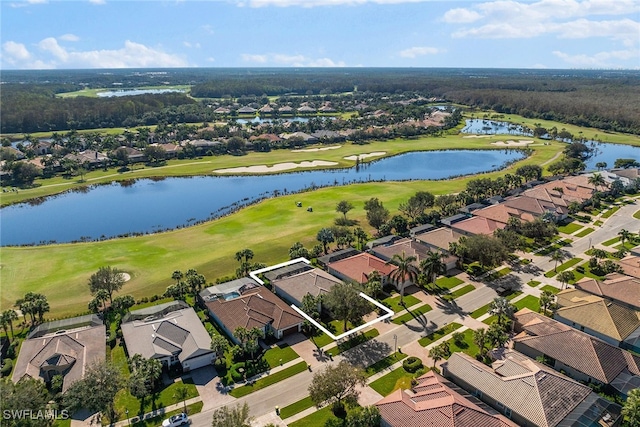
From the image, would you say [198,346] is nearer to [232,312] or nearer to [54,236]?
[232,312]

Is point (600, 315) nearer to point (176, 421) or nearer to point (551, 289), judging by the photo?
point (551, 289)

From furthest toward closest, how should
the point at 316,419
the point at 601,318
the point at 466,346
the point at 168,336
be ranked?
the point at 601,318 < the point at 466,346 < the point at 168,336 < the point at 316,419

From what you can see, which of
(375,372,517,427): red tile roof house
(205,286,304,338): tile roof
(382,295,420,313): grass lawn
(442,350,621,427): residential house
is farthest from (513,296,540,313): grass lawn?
(205,286,304,338): tile roof

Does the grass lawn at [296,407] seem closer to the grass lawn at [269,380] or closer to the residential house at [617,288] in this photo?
the grass lawn at [269,380]

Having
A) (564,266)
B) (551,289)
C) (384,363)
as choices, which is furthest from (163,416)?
(564,266)

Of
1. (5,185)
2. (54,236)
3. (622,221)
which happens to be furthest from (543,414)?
(5,185)

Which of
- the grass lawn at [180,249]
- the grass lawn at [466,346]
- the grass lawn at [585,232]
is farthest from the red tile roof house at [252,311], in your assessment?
the grass lawn at [585,232]

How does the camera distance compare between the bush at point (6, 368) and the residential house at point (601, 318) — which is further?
the residential house at point (601, 318)
